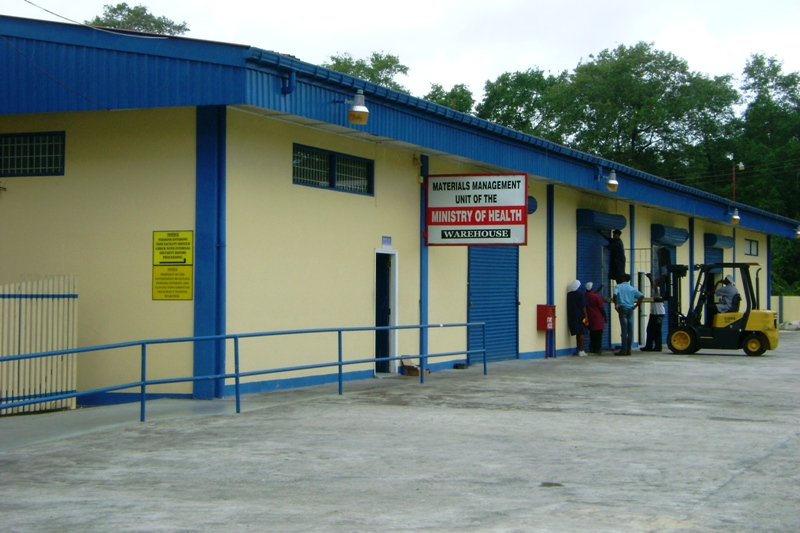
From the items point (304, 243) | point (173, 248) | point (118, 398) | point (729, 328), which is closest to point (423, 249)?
point (304, 243)

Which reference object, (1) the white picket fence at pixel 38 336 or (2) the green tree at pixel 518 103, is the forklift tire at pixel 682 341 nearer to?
(1) the white picket fence at pixel 38 336

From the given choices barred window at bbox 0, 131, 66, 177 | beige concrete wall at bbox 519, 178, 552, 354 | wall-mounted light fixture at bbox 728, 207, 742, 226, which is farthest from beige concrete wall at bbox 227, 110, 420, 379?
wall-mounted light fixture at bbox 728, 207, 742, 226

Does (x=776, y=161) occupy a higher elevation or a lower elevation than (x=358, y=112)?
higher

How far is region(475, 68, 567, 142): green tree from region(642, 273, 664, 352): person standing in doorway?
4857cm

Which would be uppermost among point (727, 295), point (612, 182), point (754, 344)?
point (612, 182)

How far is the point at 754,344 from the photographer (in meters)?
23.9

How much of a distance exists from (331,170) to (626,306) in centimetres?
1077

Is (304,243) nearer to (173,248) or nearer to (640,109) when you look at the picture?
(173,248)

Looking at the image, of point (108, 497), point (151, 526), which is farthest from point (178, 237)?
point (151, 526)

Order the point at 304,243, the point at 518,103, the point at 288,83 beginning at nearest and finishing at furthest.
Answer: the point at 288,83
the point at 304,243
the point at 518,103

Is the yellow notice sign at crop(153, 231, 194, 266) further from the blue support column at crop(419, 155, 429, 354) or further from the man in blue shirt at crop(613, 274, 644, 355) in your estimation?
the man in blue shirt at crop(613, 274, 644, 355)

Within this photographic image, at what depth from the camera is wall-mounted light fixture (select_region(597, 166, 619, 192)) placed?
2342 cm

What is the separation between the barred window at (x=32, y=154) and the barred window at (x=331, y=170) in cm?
345

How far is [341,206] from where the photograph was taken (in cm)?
1630
